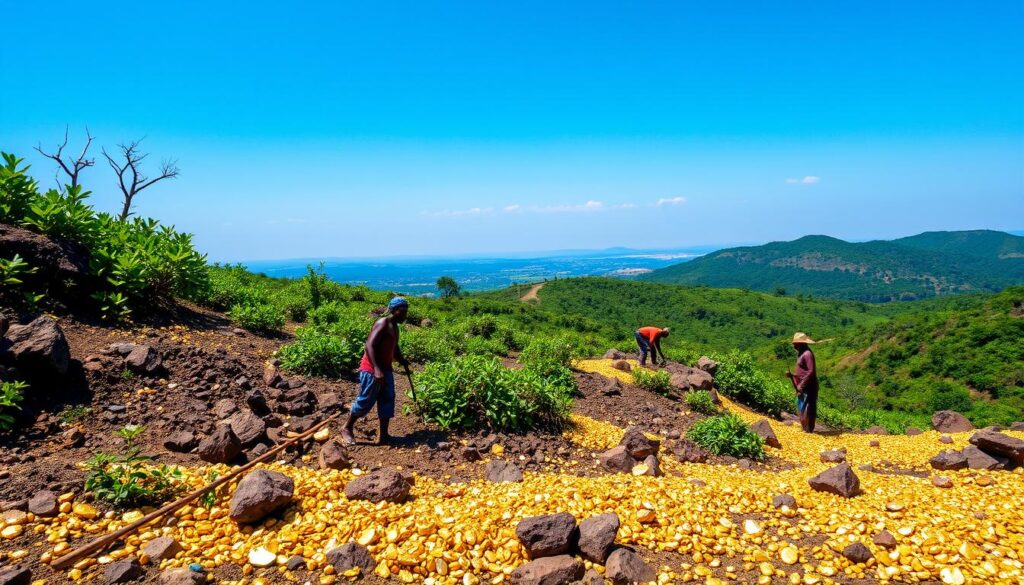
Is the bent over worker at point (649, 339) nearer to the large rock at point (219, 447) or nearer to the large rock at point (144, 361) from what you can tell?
the large rock at point (219, 447)

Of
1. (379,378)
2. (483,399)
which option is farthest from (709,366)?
(379,378)

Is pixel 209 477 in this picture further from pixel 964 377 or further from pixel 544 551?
pixel 964 377

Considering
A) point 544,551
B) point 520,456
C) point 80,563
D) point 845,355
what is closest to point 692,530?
point 544,551

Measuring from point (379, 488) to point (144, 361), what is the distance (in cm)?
446

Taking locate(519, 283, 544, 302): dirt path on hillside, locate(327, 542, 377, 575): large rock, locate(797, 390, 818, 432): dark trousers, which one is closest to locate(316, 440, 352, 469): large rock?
locate(327, 542, 377, 575): large rock

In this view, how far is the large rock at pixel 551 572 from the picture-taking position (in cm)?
369

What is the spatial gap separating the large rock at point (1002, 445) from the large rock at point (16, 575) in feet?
34.2

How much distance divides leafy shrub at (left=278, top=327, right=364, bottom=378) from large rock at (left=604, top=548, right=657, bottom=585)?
236 inches

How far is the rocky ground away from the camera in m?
3.85

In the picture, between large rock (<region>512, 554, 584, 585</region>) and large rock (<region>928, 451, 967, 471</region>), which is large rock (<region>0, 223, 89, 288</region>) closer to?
large rock (<region>512, 554, 584, 585</region>)

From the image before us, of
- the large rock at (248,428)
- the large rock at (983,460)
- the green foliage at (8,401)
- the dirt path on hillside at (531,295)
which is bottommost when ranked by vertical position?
the dirt path on hillside at (531,295)

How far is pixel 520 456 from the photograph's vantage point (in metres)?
6.47

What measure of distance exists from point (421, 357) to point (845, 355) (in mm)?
52666

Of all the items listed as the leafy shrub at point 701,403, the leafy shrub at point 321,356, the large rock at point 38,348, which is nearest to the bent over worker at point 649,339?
the leafy shrub at point 701,403
